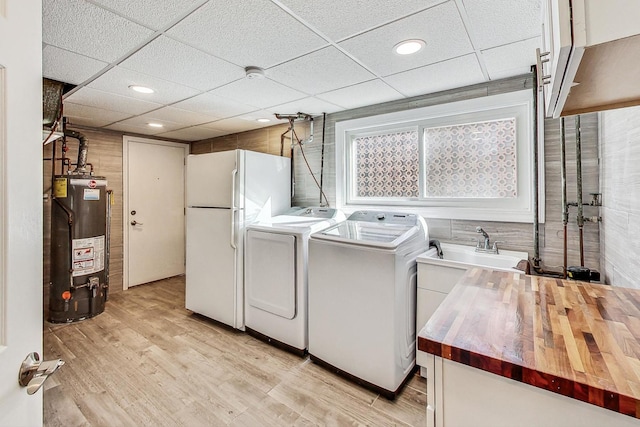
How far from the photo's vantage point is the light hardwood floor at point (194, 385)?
1.78m

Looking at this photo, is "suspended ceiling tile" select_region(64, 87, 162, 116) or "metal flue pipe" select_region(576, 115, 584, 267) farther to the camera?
"suspended ceiling tile" select_region(64, 87, 162, 116)

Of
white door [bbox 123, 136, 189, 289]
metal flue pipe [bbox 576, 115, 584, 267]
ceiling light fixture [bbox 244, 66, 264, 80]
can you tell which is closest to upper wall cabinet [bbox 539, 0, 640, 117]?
metal flue pipe [bbox 576, 115, 584, 267]

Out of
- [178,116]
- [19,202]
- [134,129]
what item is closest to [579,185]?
[19,202]

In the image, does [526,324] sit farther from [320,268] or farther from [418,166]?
[418,166]

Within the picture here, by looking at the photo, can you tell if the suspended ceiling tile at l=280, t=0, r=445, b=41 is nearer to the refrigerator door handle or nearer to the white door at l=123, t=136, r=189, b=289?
the refrigerator door handle

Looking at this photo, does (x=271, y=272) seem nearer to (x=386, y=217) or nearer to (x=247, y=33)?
(x=386, y=217)

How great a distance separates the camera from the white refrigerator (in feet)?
9.35

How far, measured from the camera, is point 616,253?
5.06 feet

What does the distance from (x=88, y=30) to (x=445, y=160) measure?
262 cm

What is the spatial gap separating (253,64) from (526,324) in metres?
2.05

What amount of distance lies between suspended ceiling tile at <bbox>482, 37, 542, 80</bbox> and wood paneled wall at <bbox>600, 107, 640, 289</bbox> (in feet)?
1.84

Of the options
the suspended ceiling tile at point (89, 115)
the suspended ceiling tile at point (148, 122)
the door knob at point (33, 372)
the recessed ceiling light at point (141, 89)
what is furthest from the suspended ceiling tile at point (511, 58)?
the suspended ceiling tile at point (89, 115)

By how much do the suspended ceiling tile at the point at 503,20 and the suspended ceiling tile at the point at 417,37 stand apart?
0.22 feet

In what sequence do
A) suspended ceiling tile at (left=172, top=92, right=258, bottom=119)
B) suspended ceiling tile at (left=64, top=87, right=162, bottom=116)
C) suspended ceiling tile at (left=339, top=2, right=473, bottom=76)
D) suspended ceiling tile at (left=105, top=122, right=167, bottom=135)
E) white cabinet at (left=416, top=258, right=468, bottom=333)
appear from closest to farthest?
1. suspended ceiling tile at (left=339, top=2, right=473, bottom=76)
2. white cabinet at (left=416, top=258, right=468, bottom=333)
3. suspended ceiling tile at (left=64, top=87, right=162, bottom=116)
4. suspended ceiling tile at (left=172, top=92, right=258, bottom=119)
5. suspended ceiling tile at (left=105, top=122, right=167, bottom=135)
